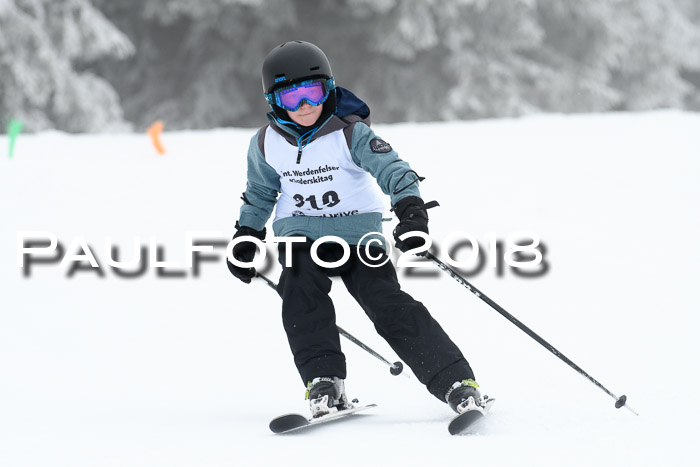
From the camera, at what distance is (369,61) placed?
15.7 meters

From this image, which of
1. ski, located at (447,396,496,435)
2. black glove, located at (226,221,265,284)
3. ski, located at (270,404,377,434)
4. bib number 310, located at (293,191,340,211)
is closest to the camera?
ski, located at (447,396,496,435)

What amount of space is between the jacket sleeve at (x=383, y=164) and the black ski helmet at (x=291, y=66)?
253 mm

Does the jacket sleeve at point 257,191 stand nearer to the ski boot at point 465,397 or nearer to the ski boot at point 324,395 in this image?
the ski boot at point 324,395

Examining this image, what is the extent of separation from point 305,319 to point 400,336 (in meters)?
0.35

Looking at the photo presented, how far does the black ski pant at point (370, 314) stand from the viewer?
3268mm

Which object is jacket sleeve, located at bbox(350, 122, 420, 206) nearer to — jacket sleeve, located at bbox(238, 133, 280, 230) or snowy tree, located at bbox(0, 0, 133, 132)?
jacket sleeve, located at bbox(238, 133, 280, 230)

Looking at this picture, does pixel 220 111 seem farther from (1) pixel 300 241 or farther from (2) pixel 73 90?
(1) pixel 300 241

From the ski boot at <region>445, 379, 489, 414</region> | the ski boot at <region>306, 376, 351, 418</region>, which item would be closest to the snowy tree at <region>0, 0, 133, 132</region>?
the ski boot at <region>306, 376, 351, 418</region>

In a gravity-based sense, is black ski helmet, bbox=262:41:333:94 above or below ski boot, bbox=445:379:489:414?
above

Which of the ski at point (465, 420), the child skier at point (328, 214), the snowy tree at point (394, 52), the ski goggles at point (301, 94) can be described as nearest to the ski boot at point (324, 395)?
the child skier at point (328, 214)

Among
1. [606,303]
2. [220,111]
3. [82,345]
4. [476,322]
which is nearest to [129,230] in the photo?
[82,345]

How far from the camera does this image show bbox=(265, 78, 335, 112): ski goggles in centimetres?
335

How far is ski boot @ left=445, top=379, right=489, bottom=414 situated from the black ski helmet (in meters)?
1.19

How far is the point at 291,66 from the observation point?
3.35m
